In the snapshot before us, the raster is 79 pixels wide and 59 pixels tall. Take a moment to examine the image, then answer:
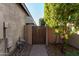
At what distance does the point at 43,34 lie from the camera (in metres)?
9.03

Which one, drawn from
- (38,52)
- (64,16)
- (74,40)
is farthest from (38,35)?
(64,16)

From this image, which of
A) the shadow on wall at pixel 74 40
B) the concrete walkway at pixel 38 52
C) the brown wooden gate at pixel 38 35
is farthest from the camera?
the brown wooden gate at pixel 38 35

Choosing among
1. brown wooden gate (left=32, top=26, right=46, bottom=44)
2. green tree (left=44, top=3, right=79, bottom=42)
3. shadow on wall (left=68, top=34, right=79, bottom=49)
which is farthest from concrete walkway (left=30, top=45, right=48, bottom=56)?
brown wooden gate (left=32, top=26, right=46, bottom=44)

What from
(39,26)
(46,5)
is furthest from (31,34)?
(46,5)

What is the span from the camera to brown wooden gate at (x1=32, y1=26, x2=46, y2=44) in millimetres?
8953

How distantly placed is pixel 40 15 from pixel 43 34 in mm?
1399

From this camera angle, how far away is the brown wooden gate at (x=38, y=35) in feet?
29.4

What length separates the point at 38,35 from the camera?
29.6 feet

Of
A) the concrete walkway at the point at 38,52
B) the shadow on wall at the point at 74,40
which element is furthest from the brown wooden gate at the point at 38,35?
the shadow on wall at the point at 74,40

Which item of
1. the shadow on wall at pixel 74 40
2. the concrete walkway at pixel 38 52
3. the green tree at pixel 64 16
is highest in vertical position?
the green tree at pixel 64 16

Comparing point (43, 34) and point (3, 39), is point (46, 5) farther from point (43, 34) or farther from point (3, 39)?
point (3, 39)

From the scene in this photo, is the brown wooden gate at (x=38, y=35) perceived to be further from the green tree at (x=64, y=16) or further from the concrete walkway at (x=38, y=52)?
the green tree at (x=64, y=16)

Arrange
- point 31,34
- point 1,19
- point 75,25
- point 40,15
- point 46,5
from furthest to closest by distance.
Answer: point 31,34, point 40,15, point 46,5, point 75,25, point 1,19

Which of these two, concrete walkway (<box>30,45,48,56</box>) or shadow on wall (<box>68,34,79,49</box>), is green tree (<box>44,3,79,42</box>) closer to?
shadow on wall (<box>68,34,79,49</box>)
